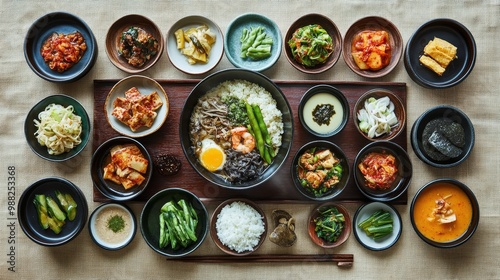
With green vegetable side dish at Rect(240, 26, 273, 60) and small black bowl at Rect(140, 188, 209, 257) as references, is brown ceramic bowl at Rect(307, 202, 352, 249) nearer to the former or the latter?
small black bowl at Rect(140, 188, 209, 257)

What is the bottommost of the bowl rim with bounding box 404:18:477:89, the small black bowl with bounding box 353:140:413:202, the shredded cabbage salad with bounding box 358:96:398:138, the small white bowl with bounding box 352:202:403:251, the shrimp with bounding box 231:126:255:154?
the small white bowl with bounding box 352:202:403:251

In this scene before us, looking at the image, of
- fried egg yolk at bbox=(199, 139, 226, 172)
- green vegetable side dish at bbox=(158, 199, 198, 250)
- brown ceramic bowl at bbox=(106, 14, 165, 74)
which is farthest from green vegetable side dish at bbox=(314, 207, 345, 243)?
brown ceramic bowl at bbox=(106, 14, 165, 74)

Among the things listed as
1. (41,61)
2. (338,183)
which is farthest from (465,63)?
(41,61)

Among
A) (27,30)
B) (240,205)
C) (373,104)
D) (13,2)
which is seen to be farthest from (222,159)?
(13,2)

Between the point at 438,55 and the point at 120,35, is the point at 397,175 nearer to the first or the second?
the point at 438,55

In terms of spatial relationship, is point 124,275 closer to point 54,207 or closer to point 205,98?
point 54,207

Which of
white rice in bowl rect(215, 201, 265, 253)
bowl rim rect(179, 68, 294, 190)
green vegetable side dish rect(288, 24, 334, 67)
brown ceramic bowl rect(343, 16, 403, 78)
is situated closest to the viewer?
bowl rim rect(179, 68, 294, 190)
